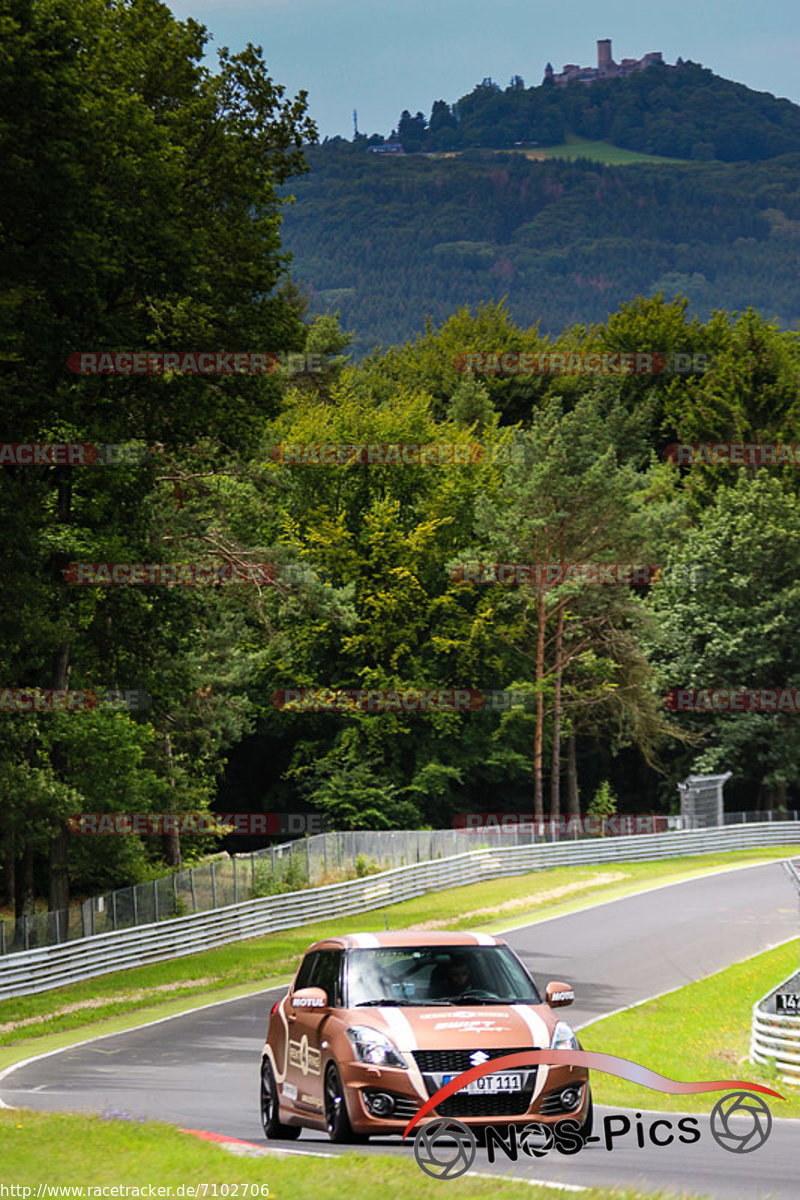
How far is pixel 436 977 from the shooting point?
11.2m

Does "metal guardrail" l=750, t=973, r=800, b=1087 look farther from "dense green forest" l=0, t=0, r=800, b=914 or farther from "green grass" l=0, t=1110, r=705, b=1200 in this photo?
"dense green forest" l=0, t=0, r=800, b=914

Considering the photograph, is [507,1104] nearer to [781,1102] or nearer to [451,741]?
[781,1102]

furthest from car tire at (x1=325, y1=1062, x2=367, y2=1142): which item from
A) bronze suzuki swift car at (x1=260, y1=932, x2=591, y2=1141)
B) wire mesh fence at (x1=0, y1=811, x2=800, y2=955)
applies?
wire mesh fence at (x1=0, y1=811, x2=800, y2=955)

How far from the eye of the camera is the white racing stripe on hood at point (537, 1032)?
9.87 meters

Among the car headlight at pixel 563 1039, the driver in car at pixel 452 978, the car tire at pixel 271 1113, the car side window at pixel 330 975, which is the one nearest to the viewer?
the car headlight at pixel 563 1039

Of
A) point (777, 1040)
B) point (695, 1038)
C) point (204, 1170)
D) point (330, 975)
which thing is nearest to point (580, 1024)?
point (695, 1038)

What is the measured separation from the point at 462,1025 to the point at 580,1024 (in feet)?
44.5

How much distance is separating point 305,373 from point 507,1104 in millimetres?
83763

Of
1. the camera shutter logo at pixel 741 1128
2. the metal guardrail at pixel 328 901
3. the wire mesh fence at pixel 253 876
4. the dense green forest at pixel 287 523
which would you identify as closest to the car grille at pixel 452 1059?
the camera shutter logo at pixel 741 1128

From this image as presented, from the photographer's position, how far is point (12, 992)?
2952 centimetres

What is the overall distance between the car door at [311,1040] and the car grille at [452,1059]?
3.51ft

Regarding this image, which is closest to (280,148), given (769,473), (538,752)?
(538,752)

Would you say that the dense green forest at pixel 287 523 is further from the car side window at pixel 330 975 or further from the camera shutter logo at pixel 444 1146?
the camera shutter logo at pixel 444 1146

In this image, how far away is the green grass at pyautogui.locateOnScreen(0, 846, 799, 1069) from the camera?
2670 centimetres
